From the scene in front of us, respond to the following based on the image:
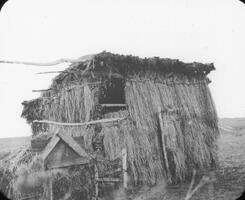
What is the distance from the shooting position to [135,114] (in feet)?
30.6

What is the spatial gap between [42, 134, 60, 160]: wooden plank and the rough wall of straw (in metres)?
2.41

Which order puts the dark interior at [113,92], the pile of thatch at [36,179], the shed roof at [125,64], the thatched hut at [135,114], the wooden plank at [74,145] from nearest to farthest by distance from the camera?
the pile of thatch at [36,179], the wooden plank at [74,145], the shed roof at [125,64], the thatched hut at [135,114], the dark interior at [113,92]

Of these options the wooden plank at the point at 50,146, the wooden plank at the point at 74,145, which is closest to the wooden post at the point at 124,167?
the wooden plank at the point at 74,145

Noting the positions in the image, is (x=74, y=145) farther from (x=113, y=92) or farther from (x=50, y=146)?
(x=113, y=92)

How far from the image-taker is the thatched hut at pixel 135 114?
8.87 m

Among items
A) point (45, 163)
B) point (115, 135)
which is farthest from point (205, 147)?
point (45, 163)

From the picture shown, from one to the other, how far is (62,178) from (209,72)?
21.8 ft

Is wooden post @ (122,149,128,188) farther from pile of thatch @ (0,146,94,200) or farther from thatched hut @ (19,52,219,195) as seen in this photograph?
pile of thatch @ (0,146,94,200)

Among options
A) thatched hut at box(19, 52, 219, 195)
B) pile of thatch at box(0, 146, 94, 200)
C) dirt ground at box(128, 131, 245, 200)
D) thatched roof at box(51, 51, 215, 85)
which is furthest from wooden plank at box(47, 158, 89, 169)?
thatched roof at box(51, 51, 215, 85)


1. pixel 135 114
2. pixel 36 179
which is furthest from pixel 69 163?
pixel 135 114

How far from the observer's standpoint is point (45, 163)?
24.0ft

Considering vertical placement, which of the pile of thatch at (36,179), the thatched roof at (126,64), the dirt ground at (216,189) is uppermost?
the thatched roof at (126,64)

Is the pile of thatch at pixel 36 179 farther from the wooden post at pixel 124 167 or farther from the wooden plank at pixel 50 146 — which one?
the wooden post at pixel 124 167

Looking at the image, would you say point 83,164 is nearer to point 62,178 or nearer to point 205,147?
point 62,178
